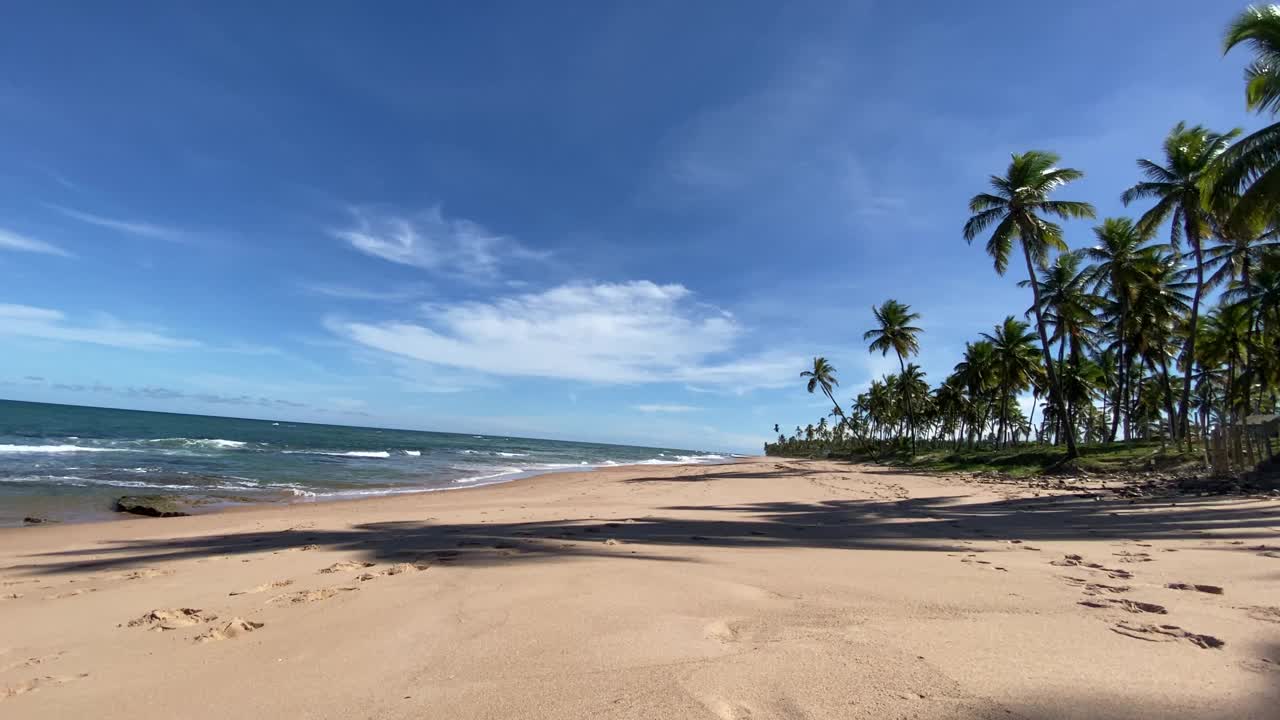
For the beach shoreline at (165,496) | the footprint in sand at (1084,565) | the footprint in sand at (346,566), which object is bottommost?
the beach shoreline at (165,496)

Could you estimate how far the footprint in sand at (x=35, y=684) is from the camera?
119 inches

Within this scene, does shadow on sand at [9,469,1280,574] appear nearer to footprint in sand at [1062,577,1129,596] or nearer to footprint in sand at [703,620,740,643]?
footprint in sand at [1062,577,1129,596]

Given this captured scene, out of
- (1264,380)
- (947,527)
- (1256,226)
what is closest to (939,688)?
(947,527)

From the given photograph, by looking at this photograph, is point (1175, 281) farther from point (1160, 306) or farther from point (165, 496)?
point (165, 496)

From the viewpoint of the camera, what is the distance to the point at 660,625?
3.54m

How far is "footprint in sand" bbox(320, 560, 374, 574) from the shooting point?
19.3 feet

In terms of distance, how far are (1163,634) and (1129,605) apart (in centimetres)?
76

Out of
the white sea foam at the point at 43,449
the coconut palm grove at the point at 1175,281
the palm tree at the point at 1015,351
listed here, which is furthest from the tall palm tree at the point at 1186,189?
the white sea foam at the point at 43,449

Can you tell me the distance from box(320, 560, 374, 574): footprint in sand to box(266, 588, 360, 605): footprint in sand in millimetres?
901

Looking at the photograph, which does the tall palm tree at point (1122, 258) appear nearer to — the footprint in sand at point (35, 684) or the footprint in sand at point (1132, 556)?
the footprint in sand at point (1132, 556)

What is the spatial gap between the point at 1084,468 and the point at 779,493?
1136cm

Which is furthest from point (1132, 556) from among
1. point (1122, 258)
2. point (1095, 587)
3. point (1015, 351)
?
point (1015, 351)

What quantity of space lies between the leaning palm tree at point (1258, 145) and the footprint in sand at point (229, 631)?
1896cm

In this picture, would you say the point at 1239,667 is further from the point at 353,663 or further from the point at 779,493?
the point at 779,493
